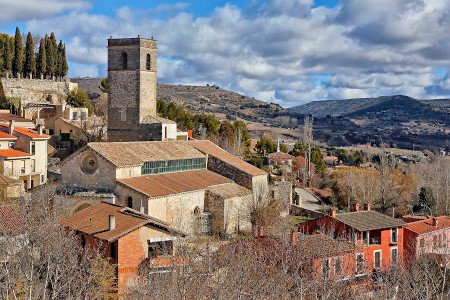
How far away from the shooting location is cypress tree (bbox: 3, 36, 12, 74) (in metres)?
73.9

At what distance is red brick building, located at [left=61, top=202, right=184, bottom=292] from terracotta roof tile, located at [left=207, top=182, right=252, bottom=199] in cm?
1301

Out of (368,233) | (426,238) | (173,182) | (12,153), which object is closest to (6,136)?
(12,153)

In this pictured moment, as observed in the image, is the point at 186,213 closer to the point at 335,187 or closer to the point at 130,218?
the point at 130,218

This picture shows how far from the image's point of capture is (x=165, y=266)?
1052 inches

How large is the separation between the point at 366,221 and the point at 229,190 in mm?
10807

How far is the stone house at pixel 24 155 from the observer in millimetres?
48875

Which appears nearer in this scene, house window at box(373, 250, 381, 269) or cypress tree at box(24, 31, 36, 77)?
house window at box(373, 250, 381, 269)

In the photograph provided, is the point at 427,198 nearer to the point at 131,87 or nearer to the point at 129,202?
the point at 131,87

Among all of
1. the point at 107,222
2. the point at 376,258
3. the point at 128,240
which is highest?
the point at 107,222

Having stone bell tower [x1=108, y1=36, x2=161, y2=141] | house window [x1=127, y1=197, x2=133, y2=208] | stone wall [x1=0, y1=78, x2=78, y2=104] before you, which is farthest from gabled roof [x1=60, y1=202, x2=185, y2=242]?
stone wall [x1=0, y1=78, x2=78, y2=104]

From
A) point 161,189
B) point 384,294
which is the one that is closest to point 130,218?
point 161,189

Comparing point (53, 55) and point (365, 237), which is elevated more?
point (53, 55)

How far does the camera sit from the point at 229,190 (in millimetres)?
45594

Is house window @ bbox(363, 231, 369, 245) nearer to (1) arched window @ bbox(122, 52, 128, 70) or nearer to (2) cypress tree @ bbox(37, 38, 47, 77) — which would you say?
(1) arched window @ bbox(122, 52, 128, 70)
